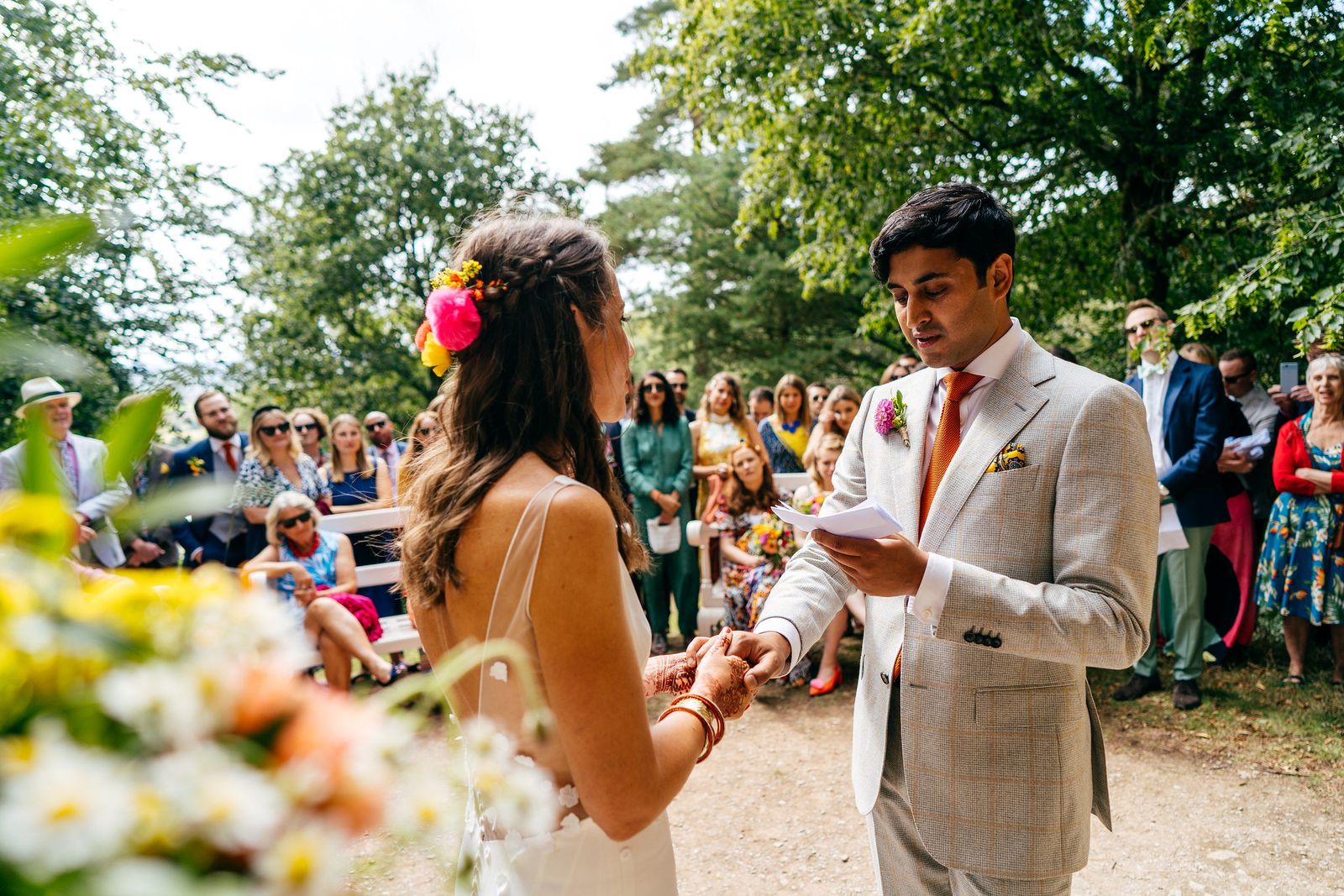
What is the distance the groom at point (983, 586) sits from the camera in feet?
6.10

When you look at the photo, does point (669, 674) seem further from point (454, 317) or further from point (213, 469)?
point (213, 469)

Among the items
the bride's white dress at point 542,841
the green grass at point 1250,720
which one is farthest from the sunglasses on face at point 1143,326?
the bride's white dress at point 542,841

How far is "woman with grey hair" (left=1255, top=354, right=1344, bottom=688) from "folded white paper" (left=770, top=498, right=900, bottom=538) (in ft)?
17.3

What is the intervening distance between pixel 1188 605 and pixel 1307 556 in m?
1.00

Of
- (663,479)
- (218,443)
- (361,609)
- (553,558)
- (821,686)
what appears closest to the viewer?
(553,558)

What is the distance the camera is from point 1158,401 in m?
5.73

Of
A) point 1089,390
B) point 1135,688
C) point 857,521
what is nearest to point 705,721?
point 857,521

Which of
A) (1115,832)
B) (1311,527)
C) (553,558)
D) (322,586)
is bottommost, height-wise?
(1115,832)

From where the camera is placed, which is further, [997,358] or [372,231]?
[372,231]

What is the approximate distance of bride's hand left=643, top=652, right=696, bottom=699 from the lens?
2.03m

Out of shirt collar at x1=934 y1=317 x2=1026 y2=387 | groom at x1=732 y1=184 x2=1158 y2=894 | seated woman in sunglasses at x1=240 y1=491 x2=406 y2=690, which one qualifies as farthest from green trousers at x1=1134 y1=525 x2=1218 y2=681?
seated woman in sunglasses at x1=240 y1=491 x2=406 y2=690

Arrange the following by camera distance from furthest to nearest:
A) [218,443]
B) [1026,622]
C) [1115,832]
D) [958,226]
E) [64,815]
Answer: [218,443] < [1115,832] < [958,226] < [1026,622] < [64,815]

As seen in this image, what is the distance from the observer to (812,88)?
1041 cm

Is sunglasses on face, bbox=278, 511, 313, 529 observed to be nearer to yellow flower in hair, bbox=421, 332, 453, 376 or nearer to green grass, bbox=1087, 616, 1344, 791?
yellow flower in hair, bbox=421, 332, 453, 376
